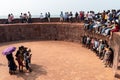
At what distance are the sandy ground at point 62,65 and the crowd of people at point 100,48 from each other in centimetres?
39

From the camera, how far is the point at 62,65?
16.5m

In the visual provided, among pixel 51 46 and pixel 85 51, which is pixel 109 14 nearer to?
pixel 85 51

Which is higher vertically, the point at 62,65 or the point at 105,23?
the point at 105,23

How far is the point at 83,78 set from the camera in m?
14.0

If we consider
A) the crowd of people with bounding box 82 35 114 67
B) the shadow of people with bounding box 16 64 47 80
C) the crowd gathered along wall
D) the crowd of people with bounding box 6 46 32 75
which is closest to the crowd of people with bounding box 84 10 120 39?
the crowd of people with bounding box 82 35 114 67

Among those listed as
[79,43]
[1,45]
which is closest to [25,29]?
[1,45]

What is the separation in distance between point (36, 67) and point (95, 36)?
6.73 meters

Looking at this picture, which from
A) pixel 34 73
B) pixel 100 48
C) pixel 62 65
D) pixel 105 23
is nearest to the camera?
pixel 34 73

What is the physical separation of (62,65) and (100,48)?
131 inches

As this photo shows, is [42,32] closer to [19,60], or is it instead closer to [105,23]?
[105,23]

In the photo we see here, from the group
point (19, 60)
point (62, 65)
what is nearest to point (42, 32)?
point (62, 65)

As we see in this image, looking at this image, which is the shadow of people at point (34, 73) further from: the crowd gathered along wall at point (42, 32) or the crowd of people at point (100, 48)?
the crowd gathered along wall at point (42, 32)

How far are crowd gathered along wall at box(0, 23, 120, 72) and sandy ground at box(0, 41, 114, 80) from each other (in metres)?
2.49

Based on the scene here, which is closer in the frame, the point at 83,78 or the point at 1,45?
the point at 83,78
